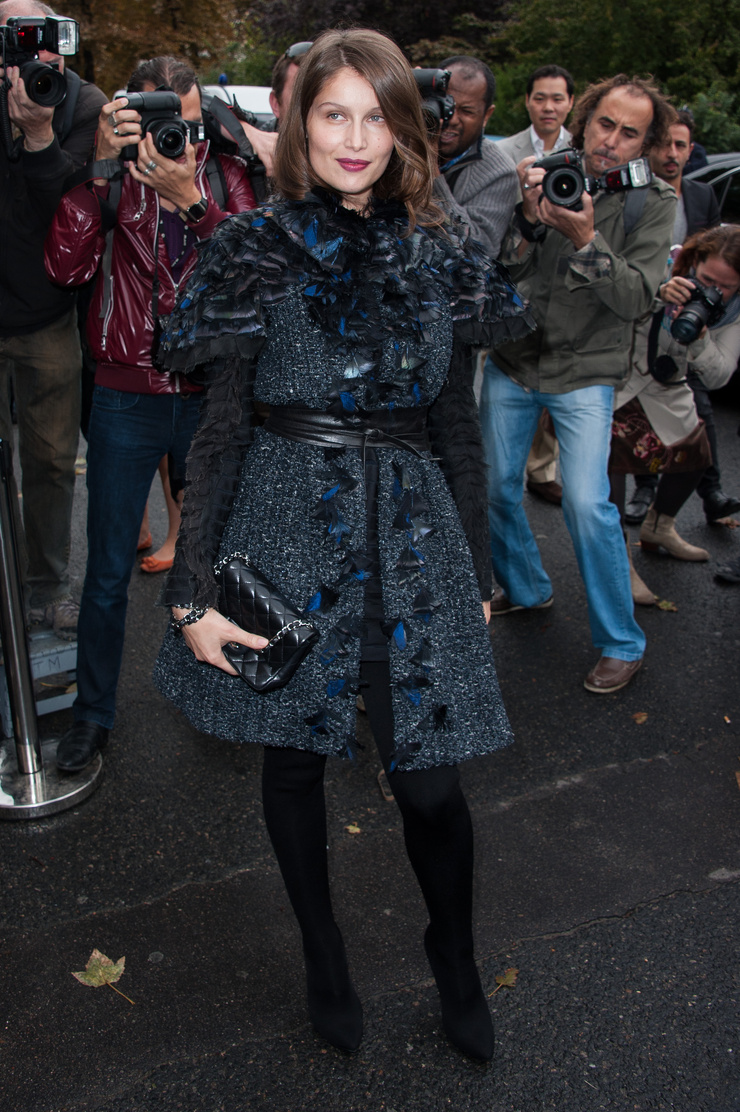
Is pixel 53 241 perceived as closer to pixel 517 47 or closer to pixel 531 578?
pixel 531 578

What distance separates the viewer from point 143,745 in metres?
3.70

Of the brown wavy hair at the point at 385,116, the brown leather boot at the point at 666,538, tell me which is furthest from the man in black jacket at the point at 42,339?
the brown leather boot at the point at 666,538

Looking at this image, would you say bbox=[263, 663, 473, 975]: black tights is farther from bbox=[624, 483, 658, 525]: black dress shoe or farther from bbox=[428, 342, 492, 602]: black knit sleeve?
bbox=[624, 483, 658, 525]: black dress shoe

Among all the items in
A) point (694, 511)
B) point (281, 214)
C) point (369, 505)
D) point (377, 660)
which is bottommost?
point (694, 511)

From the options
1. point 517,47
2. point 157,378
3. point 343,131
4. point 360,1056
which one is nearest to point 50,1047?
point 360,1056

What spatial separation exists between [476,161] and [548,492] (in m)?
2.44

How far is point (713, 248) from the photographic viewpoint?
14.9ft

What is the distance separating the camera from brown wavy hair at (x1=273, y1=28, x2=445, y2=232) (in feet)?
6.86

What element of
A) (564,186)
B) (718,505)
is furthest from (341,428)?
(718,505)

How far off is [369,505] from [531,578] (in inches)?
102

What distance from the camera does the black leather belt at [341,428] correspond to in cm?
219

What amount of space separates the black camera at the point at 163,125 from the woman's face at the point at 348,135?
37.4 inches

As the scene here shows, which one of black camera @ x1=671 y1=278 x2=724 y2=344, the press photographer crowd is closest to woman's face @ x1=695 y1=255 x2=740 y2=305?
black camera @ x1=671 y1=278 x2=724 y2=344

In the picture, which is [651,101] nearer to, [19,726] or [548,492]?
[548,492]
